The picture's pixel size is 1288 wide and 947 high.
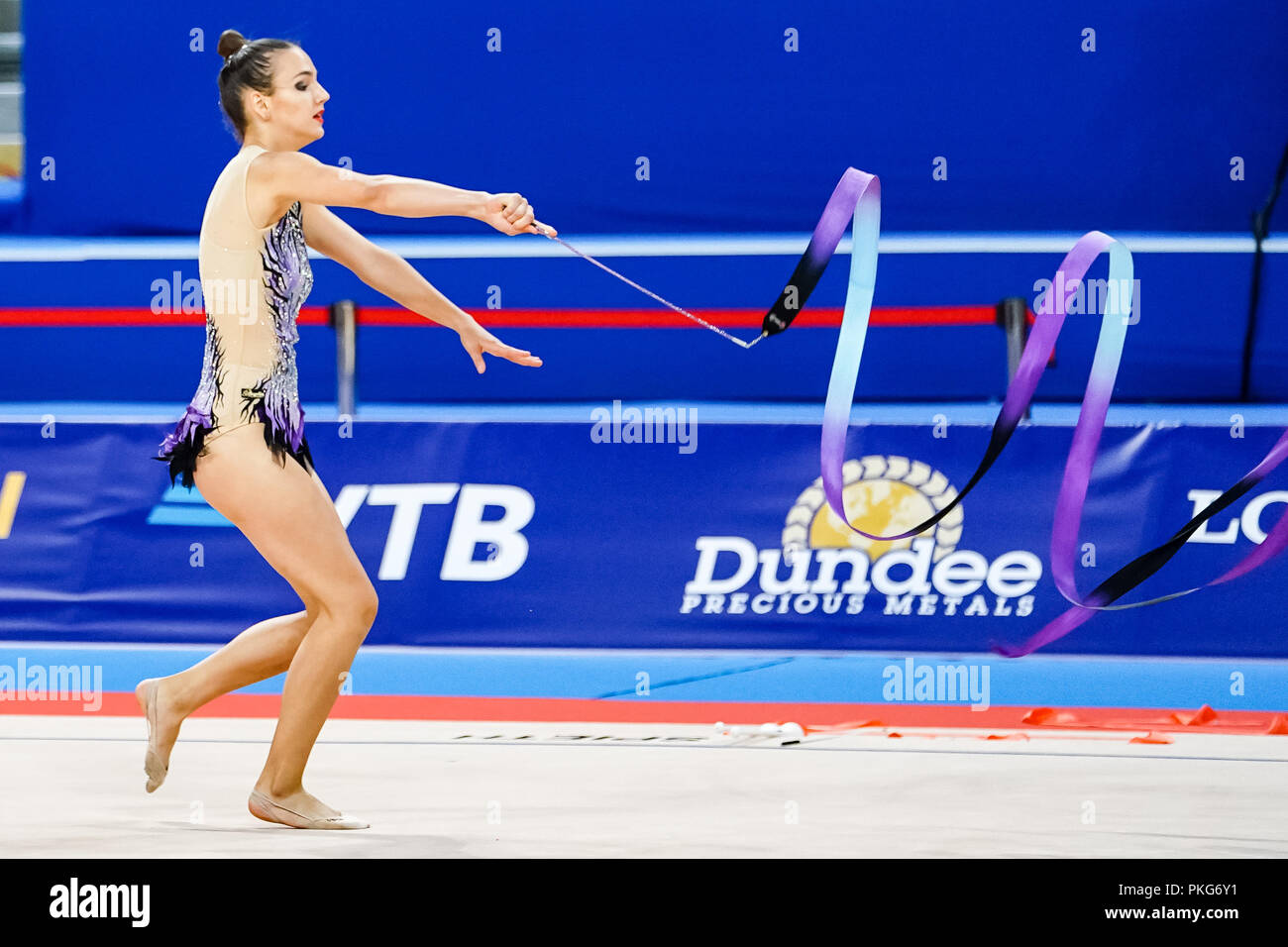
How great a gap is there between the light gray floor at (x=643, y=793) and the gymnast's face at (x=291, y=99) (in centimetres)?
150

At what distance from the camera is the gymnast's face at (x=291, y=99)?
3828mm

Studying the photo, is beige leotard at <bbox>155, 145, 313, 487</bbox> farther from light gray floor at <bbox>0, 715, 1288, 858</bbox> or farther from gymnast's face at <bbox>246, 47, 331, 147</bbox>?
light gray floor at <bbox>0, 715, 1288, 858</bbox>

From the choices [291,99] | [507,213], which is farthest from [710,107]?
[507,213]

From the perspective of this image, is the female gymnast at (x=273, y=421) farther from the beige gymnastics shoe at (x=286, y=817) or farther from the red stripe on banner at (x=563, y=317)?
the red stripe on banner at (x=563, y=317)

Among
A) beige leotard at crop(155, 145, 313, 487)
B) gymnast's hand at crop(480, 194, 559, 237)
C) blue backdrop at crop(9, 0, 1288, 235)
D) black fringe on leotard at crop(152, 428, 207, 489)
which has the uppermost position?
blue backdrop at crop(9, 0, 1288, 235)

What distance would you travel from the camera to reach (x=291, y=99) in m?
3.83

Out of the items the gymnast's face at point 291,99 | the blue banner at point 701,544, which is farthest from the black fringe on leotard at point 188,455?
the blue banner at point 701,544

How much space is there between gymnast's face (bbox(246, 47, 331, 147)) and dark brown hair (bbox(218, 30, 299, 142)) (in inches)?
0.7

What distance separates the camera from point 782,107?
28.9 feet

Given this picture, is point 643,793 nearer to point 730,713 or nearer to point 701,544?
point 730,713

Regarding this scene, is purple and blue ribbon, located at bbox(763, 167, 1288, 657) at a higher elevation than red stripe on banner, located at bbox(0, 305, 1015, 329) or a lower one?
lower

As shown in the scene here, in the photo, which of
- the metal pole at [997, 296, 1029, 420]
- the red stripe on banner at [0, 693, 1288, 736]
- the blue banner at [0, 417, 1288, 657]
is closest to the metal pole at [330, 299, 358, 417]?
the blue banner at [0, 417, 1288, 657]

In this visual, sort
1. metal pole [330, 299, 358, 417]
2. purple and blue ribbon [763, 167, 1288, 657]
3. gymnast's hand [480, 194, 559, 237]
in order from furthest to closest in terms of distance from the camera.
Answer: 1. metal pole [330, 299, 358, 417]
2. purple and blue ribbon [763, 167, 1288, 657]
3. gymnast's hand [480, 194, 559, 237]

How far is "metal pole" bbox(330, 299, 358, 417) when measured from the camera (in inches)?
277
